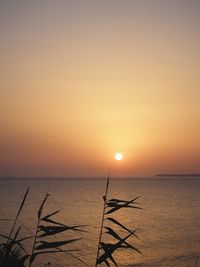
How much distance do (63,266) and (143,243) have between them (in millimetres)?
13546

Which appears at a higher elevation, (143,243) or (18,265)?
(18,265)

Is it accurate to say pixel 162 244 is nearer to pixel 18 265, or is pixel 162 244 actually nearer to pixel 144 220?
pixel 144 220

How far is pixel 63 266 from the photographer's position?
104 ft

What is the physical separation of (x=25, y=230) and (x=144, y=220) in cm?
2352

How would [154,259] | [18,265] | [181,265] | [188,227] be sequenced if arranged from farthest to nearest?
1. [188,227]
2. [154,259]
3. [181,265]
4. [18,265]

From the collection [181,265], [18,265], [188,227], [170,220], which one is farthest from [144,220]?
[18,265]

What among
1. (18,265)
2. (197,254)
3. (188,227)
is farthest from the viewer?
(188,227)

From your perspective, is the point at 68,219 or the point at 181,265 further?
the point at 68,219

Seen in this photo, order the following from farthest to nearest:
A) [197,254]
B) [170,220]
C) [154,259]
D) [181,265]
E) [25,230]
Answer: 1. [170,220]
2. [25,230]
3. [197,254]
4. [154,259]
5. [181,265]

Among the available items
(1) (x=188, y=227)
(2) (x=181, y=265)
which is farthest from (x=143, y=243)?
(1) (x=188, y=227)

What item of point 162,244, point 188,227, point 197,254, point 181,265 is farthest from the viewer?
point 188,227

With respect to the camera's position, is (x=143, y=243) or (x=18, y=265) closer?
(x=18, y=265)

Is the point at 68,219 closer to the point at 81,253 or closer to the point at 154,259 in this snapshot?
the point at 81,253

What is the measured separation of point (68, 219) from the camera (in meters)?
66.9
